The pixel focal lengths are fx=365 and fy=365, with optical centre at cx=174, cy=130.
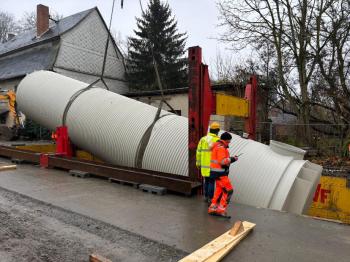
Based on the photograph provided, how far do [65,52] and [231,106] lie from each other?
19345 mm

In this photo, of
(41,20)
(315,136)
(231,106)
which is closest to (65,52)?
(41,20)

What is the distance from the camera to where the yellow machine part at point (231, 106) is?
6.25 meters

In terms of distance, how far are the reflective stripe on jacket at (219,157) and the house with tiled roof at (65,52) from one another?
1930cm

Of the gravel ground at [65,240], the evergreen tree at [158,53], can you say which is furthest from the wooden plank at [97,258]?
the evergreen tree at [158,53]

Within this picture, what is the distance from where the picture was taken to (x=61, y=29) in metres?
24.8

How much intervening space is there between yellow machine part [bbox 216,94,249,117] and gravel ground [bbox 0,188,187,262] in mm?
2909

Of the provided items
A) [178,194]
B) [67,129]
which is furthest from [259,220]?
[67,129]

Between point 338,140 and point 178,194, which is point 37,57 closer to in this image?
point 338,140

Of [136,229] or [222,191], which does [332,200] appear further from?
[136,229]

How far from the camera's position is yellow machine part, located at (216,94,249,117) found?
6.25m

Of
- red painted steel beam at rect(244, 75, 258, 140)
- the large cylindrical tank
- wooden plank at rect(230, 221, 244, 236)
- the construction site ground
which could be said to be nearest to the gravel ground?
the construction site ground

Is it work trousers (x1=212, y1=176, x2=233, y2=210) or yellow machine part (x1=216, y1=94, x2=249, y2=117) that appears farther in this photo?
yellow machine part (x1=216, y1=94, x2=249, y2=117)

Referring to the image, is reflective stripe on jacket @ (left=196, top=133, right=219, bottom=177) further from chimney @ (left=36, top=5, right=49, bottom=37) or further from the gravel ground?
chimney @ (left=36, top=5, right=49, bottom=37)

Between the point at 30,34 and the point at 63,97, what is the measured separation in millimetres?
21841
